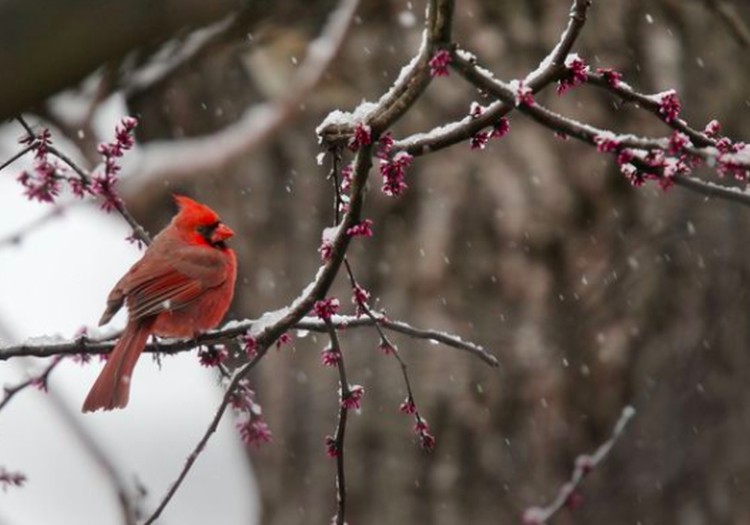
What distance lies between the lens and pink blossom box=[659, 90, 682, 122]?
1887 mm

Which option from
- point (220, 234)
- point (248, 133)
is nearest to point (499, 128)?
point (220, 234)

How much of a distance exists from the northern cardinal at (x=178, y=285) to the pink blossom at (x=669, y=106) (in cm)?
145

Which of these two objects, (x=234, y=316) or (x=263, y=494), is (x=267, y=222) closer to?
(x=234, y=316)

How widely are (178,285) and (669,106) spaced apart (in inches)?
75.8

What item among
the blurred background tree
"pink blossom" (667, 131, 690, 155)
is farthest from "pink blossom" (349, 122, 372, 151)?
the blurred background tree

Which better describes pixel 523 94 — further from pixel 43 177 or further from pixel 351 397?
pixel 43 177

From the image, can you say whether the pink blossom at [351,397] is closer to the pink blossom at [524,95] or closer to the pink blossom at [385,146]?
the pink blossom at [385,146]

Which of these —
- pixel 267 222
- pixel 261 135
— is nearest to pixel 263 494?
pixel 267 222

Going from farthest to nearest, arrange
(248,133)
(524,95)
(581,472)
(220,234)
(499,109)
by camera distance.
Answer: (248,133)
(220,234)
(581,472)
(499,109)
(524,95)

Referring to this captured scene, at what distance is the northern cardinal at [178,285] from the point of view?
3230mm

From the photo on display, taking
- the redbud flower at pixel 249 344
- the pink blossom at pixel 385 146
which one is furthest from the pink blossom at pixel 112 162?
the pink blossom at pixel 385 146

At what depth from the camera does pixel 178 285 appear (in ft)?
11.6

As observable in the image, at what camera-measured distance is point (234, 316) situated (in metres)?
5.21

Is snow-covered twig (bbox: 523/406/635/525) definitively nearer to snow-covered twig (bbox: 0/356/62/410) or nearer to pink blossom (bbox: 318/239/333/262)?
pink blossom (bbox: 318/239/333/262)
